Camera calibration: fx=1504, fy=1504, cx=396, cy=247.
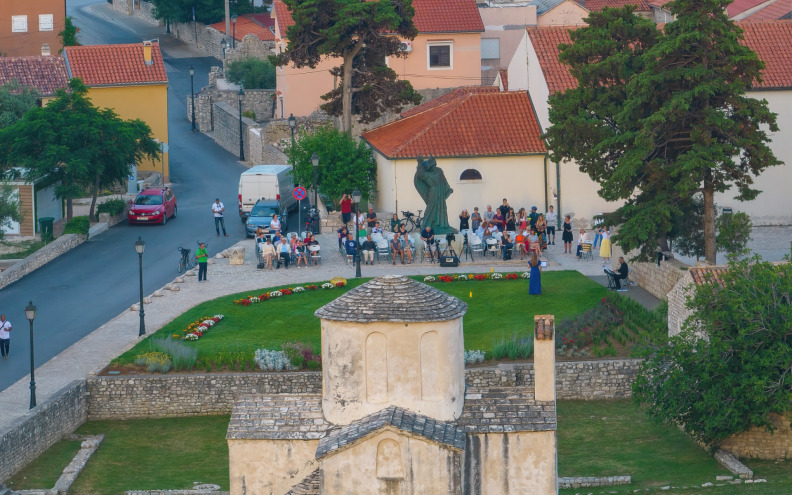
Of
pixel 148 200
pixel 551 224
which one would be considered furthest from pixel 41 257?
pixel 551 224

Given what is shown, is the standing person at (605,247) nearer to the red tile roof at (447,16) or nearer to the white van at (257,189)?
the white van at (257,189)

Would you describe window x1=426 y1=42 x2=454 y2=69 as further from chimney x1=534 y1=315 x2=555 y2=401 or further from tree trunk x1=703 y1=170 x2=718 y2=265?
chimney x1=534 y1=315 x2=555 y2=401

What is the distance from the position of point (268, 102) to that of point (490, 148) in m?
23.1

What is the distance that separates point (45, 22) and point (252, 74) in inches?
445

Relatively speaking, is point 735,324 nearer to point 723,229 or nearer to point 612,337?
point 612,337

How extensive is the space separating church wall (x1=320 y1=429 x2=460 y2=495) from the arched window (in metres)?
28.0

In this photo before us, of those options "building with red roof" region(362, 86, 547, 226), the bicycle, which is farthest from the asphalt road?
"building with red roof" region(362, 86, 547, 226)

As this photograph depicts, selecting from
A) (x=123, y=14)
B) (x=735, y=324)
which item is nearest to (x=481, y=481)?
(x=735, y=324)

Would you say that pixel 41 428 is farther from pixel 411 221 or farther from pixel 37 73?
pixel 37 73

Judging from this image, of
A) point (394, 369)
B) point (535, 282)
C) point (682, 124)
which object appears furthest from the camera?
point (535, 282)

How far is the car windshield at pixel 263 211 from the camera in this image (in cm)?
4991

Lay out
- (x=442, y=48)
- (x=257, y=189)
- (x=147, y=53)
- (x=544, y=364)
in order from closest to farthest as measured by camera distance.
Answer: (x=544, y=364) → (x=257, y=189) → (x=147, y=53) → (x=442, y=48)

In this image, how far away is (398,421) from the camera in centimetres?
2297

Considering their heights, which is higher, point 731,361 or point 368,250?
point 368,250
